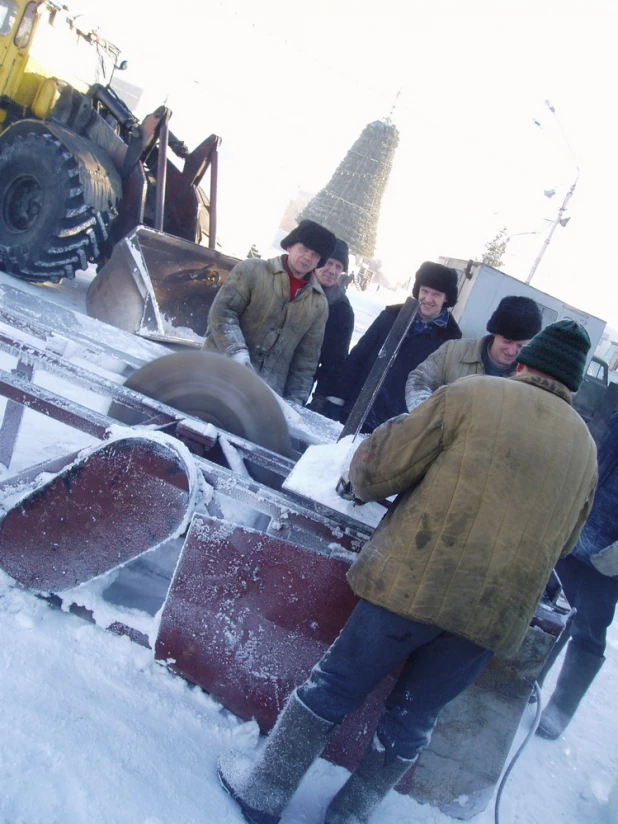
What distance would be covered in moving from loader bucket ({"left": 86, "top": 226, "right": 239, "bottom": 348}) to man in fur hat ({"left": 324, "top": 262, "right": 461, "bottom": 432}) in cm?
158

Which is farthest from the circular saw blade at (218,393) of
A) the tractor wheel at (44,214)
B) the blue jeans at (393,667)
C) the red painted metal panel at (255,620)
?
the tractor wheel at (44,214)

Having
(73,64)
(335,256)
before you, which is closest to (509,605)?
(335,256)

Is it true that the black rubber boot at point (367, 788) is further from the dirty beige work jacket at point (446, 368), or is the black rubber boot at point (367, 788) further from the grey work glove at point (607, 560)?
the dirty beige work jacket at point (446, 368)

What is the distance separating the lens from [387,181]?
34.8 metres

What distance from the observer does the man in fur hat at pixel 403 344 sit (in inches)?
129

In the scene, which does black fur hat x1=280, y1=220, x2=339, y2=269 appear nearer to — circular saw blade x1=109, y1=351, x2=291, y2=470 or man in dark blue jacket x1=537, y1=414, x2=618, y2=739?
circular saw blade x1=109, y1=351, x2=291, y2=470

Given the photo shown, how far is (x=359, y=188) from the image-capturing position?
34094 mm

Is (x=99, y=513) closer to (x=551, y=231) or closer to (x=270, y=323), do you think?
(x=270, y=323)

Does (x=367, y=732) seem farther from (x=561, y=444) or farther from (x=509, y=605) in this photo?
(x=561, y=444)

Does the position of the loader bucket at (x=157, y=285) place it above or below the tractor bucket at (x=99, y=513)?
above

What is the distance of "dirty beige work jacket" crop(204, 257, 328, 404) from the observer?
307cm

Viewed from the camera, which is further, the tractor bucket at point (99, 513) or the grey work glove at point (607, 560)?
the grey work glove at point (607, 560)

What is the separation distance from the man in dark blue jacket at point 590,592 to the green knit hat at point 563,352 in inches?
52.3

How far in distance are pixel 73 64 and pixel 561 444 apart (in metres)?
7.68
